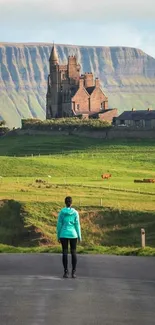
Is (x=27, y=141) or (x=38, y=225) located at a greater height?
(x=27, y=141)

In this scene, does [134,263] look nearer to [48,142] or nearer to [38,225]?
[38,225]

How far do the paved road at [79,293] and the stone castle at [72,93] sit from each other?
14352 cm

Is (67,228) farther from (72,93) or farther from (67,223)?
(72,93)

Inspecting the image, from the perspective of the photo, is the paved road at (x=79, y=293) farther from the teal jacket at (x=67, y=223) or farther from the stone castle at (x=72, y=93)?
the stone castle at (x=72, y=93)

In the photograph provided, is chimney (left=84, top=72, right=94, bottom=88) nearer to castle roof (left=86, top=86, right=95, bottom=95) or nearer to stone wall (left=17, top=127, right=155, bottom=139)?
castle roof (left=86, top=86, right=95, bottom=95)

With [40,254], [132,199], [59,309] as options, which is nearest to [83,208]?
[132,199]

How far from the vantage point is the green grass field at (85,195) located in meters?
55.5

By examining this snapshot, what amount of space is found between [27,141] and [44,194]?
69.2m

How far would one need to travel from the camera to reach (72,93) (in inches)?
6762

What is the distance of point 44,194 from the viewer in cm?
6869

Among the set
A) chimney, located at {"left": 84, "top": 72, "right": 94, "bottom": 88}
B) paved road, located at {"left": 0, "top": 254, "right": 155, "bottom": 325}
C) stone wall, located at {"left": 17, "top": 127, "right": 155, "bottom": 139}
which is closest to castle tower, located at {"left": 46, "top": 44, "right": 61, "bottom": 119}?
chimney, located at {"left": 84, "top": 72, "right": 94, "bottom": 88}

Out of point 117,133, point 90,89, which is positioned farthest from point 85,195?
point 90,89

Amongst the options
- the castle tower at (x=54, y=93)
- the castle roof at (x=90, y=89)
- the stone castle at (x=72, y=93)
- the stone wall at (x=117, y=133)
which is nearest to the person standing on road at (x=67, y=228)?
the stone wall at (x=117, y=133)

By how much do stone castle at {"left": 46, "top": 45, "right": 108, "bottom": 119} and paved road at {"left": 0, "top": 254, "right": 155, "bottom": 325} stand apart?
144 metres
